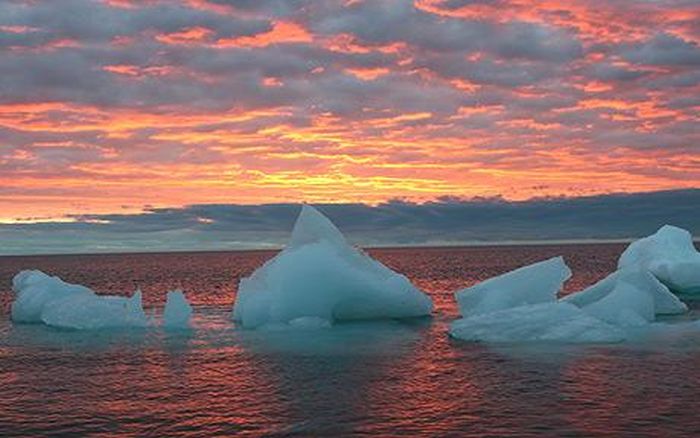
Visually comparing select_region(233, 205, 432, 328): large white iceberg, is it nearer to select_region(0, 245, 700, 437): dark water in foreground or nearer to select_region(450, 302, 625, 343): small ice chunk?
select_region(0, 245, 700, 437): dark water in foreground

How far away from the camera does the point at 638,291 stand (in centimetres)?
3147

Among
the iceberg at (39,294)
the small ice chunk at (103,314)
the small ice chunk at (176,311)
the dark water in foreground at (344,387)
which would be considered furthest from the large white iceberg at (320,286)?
the iceberg at (39,294)

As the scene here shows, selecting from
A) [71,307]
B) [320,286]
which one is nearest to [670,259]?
[320,286]

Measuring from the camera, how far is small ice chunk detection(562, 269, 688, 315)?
33.3m

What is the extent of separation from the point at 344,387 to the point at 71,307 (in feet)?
66.0

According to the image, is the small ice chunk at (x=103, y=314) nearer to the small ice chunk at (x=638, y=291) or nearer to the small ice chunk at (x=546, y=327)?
the small ice chunk at (x=546, y=327)

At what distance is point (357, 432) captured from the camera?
48.7 feet

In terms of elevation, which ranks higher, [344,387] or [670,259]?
[670,259]

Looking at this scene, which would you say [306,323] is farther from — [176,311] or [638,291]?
[638,291]

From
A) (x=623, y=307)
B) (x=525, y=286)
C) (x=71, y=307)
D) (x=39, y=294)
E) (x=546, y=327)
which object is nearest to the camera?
(x=546, y=327)

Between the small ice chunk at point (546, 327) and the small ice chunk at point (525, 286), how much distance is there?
149 inches

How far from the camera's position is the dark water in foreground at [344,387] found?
15.5 meters

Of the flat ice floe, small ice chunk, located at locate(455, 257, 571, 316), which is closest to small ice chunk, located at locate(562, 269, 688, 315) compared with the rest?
the flat ice floe

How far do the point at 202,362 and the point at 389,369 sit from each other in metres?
6.41
